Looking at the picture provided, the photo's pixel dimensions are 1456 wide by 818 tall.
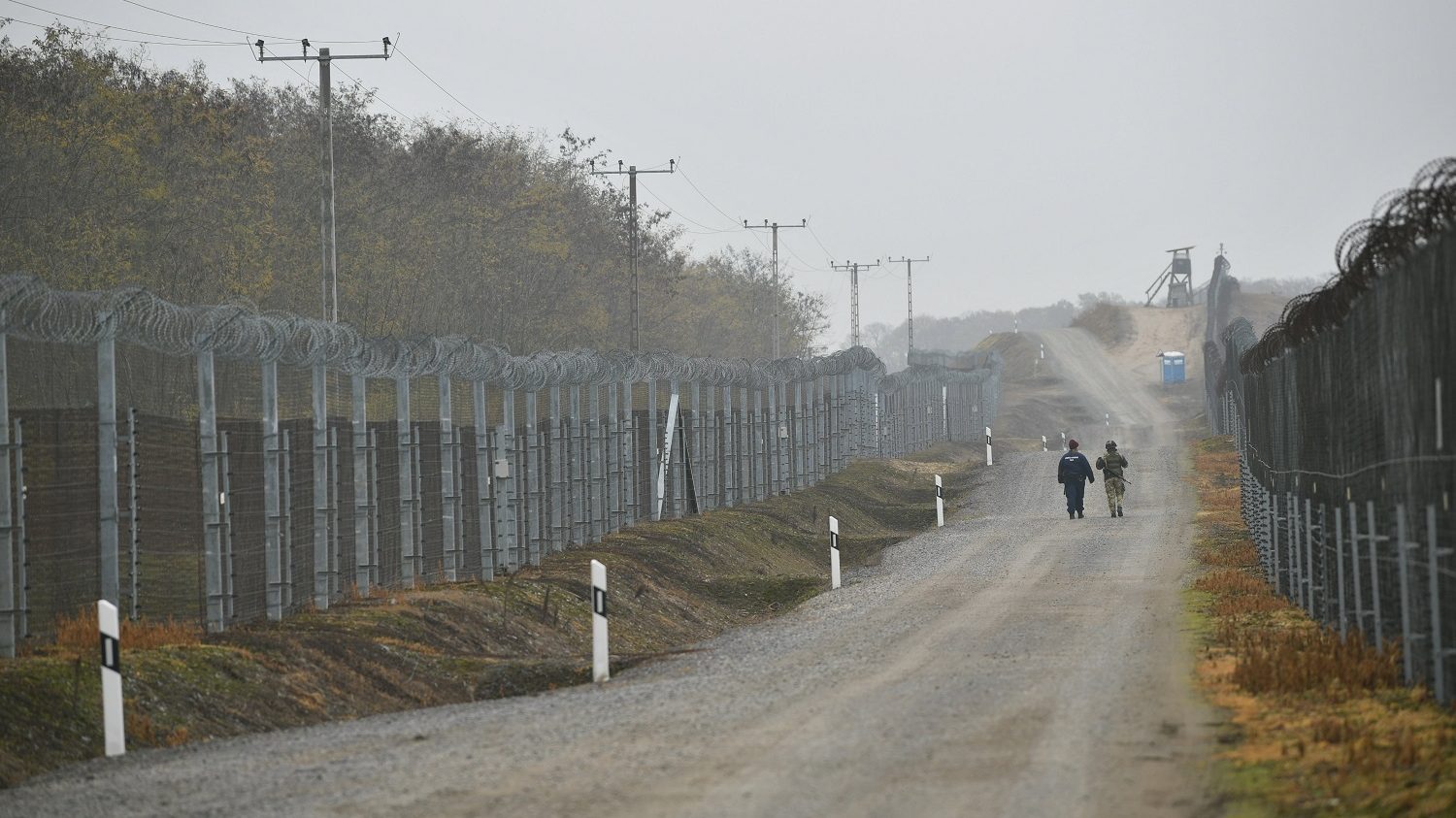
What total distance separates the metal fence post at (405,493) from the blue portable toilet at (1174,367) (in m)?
91.4

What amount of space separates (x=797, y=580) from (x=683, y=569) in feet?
5.42

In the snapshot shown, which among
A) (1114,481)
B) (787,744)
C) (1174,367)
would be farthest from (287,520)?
(1174,367)

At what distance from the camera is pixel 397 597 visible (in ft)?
62.1

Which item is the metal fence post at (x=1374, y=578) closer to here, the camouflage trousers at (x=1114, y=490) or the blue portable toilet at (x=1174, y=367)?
the camouflage trousers at (x=1114, y=490)

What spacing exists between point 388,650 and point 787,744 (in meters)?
6.40

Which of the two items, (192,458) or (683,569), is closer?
(192,458)

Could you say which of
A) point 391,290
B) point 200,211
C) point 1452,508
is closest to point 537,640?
point 1452,508

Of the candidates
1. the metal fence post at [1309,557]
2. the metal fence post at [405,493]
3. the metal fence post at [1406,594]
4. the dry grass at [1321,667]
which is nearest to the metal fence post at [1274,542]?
the metal fence post at [1309,557]

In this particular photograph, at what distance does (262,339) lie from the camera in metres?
16.4

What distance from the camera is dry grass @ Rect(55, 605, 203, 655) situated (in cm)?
1396

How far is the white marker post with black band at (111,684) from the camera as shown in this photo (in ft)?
38.2

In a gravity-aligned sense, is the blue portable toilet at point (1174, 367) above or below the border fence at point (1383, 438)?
above

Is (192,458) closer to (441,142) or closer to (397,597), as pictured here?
(397,597)

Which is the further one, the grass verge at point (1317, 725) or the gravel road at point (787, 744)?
the gravel road at point (787, 744)
